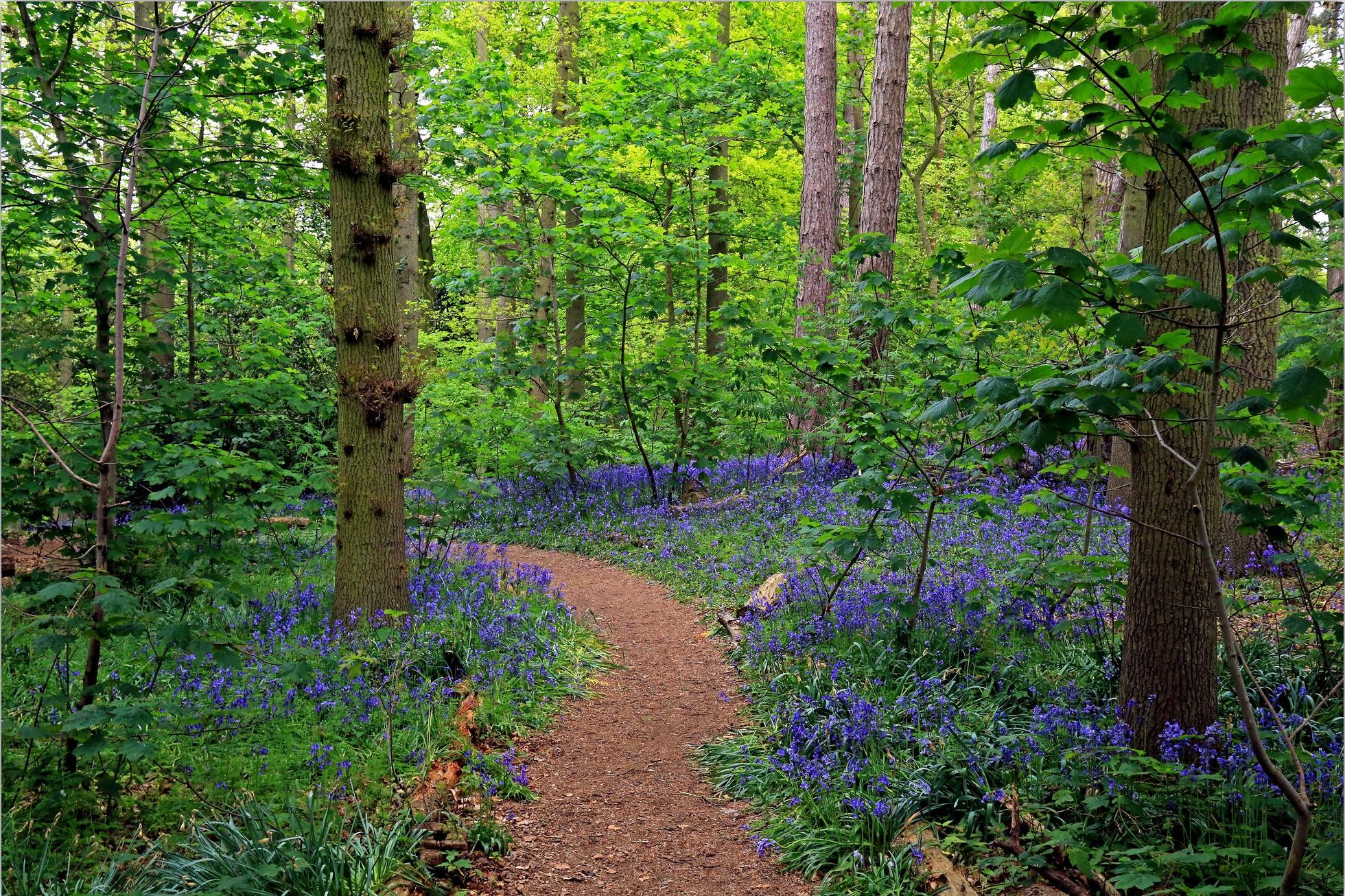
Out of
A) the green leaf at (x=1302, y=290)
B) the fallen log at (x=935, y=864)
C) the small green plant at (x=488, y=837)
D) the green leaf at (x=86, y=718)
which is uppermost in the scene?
the green leaf at (x=1302, y=290)

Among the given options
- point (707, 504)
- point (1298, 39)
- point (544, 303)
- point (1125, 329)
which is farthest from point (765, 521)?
point (1298, 39)

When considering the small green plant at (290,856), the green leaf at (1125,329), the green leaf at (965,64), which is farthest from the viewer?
the small green plant at (290,856)

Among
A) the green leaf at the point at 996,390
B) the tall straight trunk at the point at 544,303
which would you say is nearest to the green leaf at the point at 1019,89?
the green leaf at the point at 996,390

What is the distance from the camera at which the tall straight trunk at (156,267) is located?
5086mm

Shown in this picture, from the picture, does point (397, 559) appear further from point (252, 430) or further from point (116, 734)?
point (252, 430)

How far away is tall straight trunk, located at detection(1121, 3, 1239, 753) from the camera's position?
3.42 meters

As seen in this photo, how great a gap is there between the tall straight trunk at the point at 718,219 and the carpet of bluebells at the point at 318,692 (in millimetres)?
6746

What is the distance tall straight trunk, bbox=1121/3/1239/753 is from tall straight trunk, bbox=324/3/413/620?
4.36 meters

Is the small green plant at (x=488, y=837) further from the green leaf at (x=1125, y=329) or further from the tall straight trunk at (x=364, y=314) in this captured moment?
the green leaf at (x=1125, y=329)

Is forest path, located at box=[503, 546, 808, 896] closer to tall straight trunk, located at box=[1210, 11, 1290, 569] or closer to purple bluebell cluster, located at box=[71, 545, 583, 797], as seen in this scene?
purple bluebell cluster, located at box=[71, 545, 583, 797]

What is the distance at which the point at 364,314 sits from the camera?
5262 mm

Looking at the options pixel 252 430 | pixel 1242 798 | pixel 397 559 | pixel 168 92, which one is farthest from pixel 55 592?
pixel 252 430

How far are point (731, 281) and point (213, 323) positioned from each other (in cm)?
1321

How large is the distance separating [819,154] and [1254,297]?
9314 millimetres
